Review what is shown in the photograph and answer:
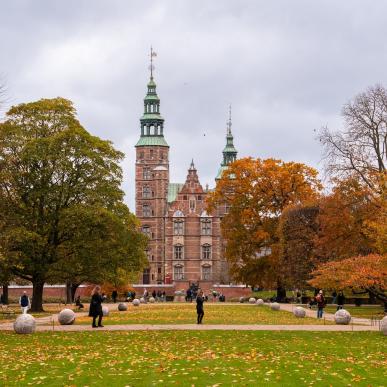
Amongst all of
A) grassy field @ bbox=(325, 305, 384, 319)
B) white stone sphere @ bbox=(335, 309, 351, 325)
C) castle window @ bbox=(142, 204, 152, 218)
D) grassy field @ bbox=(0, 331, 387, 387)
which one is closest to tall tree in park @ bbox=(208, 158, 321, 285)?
grassy field @ bbox=(325, 305, 384, 319)

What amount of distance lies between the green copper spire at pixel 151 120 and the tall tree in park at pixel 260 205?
51067 millimetres

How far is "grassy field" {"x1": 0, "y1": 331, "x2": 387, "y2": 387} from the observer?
1507 cm

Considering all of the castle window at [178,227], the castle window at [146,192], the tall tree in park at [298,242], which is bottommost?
the tall tree in park at [298,242]

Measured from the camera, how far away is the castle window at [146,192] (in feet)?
379

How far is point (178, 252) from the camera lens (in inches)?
4353

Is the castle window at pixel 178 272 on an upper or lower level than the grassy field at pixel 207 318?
upper

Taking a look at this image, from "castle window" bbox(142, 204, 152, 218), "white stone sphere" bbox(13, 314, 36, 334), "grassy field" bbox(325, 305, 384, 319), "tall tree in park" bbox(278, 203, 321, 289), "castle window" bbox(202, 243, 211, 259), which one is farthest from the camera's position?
"castle window" bbox(142, 204, 152, 218)

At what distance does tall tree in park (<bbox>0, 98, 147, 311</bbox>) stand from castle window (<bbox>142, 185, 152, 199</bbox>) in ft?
220

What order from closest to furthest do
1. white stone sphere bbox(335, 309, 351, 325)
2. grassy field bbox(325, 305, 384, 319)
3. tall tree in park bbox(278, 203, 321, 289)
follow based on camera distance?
white stone sphere bbox(335, 309, 351, 325)
grassy field bbox(325, 305, 384, 319)
tall tree in park bbox(278, 203, 321, 289)

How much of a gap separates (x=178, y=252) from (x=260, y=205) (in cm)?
4557

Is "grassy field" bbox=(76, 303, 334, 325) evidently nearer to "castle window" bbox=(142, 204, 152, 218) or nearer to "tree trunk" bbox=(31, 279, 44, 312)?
"tree trunk" bbox=(31, 279, 44, 312)

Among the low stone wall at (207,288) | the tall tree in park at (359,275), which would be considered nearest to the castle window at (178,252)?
the low stone wall at (207,288)

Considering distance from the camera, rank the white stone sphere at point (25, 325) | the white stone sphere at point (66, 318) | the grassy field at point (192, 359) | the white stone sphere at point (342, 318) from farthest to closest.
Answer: the white stone sphere at point (342, 318) < the white stone sphere at point (66, 318) < the white stone sphere at point (25, 325) < the grassy field at point (192, 359)

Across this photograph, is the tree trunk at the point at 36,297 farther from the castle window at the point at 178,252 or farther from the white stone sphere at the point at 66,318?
the castle window at the point at 178,252
